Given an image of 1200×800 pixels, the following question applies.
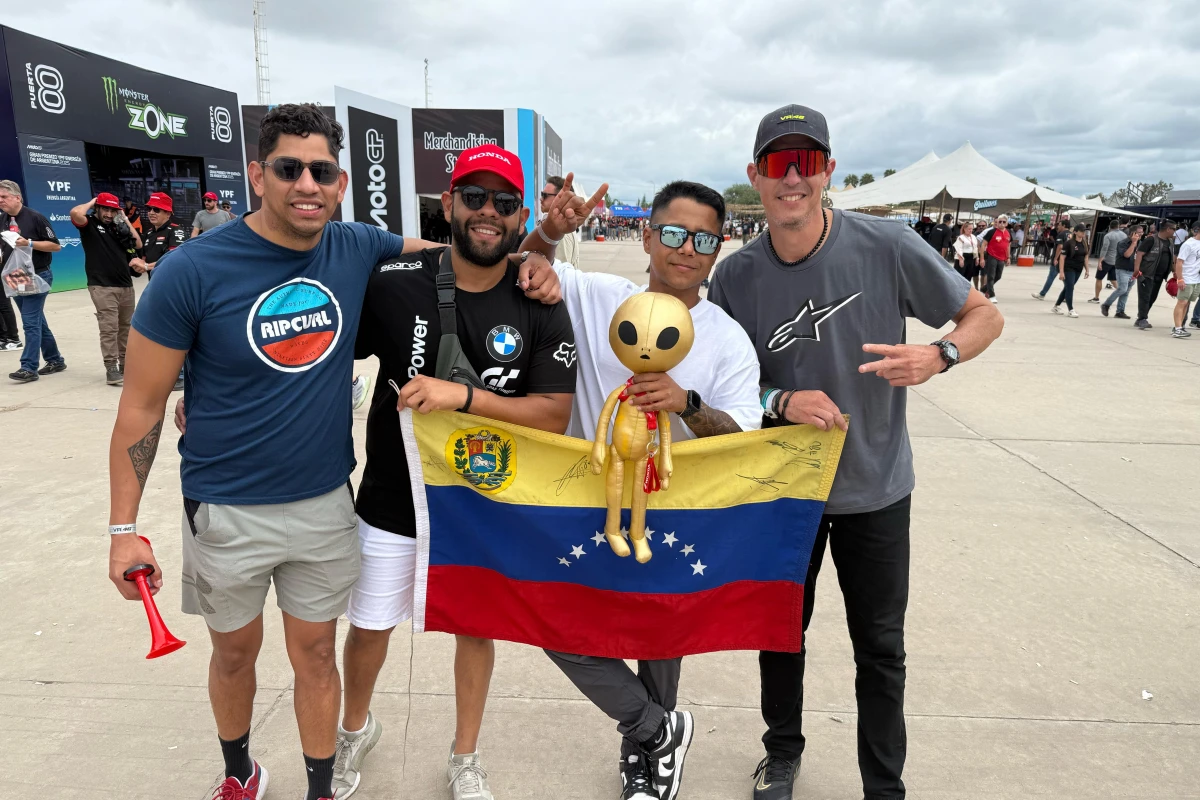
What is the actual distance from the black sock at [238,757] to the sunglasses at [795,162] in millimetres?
2463

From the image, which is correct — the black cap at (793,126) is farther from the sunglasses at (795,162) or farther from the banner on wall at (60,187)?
the banner on wall at (60,187)

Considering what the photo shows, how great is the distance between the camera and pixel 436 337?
2271 mm

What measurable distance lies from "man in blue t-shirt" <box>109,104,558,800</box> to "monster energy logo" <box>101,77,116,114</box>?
20102mm

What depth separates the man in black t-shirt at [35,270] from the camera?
783cm

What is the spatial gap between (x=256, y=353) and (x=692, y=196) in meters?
1.39

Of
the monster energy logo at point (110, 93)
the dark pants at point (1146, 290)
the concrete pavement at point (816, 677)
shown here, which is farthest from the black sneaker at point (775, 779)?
the monster energy logo at point (110, 93)

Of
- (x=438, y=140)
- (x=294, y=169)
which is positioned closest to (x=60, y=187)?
(x=438, y=140)

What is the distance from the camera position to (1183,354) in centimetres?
1059

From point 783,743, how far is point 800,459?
104 centimetres

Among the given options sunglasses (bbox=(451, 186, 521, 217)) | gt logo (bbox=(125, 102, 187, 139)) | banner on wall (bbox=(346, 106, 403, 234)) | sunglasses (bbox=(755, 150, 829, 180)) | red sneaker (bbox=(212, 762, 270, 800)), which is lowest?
red sneaker (bbox=(212, 762, 270, 800))

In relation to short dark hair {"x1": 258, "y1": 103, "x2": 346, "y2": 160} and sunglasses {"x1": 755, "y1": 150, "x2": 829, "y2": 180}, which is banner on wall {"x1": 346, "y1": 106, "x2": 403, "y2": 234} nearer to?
short dark hair {"x1": 258, "y1": 103, "x2": 346, "y2": 160}

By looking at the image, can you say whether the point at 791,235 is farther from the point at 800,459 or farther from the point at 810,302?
the point at 800,459

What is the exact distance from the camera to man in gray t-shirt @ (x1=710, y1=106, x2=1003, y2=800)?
2.26 meters

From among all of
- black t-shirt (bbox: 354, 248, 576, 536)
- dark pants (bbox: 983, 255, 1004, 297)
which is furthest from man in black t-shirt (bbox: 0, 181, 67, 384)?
dark pants (bbox: 983, 255, 1004, 297)
